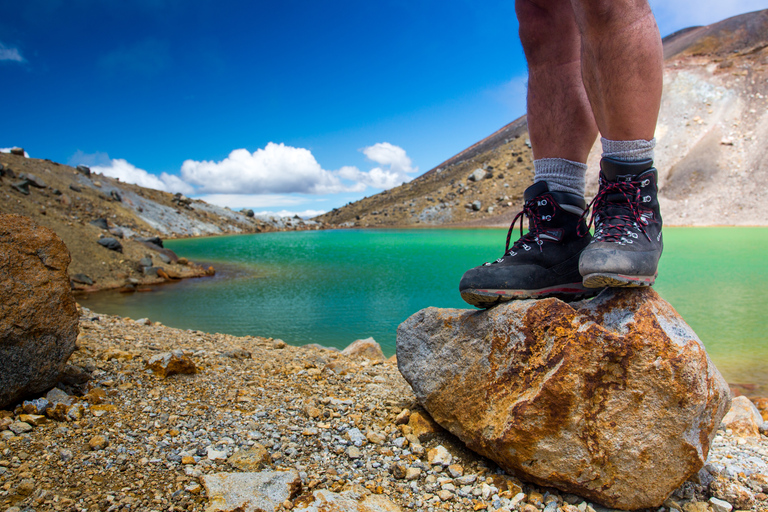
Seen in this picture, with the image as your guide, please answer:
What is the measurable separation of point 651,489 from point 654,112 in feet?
5.51

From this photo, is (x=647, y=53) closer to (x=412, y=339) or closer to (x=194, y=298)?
(x=412, y=339)

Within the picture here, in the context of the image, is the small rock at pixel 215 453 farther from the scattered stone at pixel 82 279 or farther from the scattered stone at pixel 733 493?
the scattered stone at pixel 82 279

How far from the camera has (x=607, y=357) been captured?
1.93 m

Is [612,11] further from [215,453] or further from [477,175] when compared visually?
[477,175]

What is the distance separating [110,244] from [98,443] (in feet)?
46.5

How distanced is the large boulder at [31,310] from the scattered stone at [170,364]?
515 millimetres

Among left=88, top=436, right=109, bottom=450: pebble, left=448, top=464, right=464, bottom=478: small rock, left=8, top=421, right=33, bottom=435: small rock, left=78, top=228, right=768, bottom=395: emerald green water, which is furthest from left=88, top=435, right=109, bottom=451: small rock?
left=78, top=228, right=768, bottom=395: emerald green water

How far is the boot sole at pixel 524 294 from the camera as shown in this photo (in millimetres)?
2248

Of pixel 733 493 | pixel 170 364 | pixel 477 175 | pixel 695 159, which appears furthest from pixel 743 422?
pixel 477 175

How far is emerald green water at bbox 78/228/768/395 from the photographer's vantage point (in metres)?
7.05

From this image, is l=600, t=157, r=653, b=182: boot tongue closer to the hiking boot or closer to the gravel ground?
the hiking boot

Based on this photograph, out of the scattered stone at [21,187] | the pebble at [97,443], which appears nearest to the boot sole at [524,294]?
the pebble at [97,443]

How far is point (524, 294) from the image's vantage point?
226cm

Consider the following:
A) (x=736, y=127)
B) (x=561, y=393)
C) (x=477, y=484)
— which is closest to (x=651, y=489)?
(x=561, y=393)
